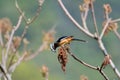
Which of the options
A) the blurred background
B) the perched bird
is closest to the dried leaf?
the perched bird

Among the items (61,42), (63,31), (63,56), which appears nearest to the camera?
(61,42)

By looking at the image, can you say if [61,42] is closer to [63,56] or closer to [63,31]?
[63,56]

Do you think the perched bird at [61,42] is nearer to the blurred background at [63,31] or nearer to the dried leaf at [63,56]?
the dried leaf at [63,56]

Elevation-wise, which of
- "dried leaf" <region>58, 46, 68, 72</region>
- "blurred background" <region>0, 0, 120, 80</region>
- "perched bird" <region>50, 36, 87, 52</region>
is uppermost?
"perched bird" <region>50, 36, 87, 52</region>

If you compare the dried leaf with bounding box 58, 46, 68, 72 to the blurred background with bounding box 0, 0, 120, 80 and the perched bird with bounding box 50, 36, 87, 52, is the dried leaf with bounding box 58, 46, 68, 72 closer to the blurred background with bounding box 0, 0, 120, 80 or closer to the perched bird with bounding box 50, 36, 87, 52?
the perched bird with bounding box 50, 36, 87, 52

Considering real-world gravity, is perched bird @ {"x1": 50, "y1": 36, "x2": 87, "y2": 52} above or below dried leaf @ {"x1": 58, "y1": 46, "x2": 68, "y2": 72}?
above

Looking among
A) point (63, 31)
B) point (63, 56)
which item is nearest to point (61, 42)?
point (63, 56)

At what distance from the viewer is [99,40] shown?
16.3 feet

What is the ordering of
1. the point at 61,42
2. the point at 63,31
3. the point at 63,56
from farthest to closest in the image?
the point at 63,31 → the point at 63,56 → the point at 61,42

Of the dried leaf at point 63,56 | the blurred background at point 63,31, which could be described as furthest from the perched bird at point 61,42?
the blurred background at point 63,31

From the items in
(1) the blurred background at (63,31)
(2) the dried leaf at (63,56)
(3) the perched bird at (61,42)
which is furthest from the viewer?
(1) the blurred background at (63,31)

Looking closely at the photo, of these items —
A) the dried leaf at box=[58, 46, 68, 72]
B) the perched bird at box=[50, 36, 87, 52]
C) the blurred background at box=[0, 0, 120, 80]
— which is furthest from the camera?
the blurred background at box=[0, 0, 120, 80]

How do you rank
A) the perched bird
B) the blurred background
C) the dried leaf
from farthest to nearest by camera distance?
the blurred background → the dried leaf → the perched bird

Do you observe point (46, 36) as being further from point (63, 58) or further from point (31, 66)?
point (31, 66)
